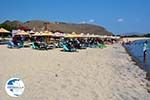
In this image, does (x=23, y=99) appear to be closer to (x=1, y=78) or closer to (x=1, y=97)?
(x=1, y=97)

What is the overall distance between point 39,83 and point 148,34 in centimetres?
16511

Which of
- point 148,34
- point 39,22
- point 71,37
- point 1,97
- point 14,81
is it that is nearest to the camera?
point 14,81

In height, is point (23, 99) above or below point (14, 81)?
below

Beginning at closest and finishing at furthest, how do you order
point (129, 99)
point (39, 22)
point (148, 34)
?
point (129, 99) → point (39, 22) → point (148, 34)

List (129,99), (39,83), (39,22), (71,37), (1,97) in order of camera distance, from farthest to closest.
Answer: (39,22) → (71,37) → (39,83) → (129,99) → (1,97)

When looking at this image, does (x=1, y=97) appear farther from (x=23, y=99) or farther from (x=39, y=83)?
(x=39, y=83)

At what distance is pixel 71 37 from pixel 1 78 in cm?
2968

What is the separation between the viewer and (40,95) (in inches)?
286

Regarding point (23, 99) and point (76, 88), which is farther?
point (76, 88)

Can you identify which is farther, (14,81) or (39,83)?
(39,83)

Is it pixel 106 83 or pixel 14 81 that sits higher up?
pixel 14 81

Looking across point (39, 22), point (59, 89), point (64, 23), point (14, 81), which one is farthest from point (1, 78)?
point (64, 23)

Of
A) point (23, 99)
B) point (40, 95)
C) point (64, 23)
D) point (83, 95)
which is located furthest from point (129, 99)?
point (64, 23)

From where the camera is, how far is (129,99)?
317 inches
